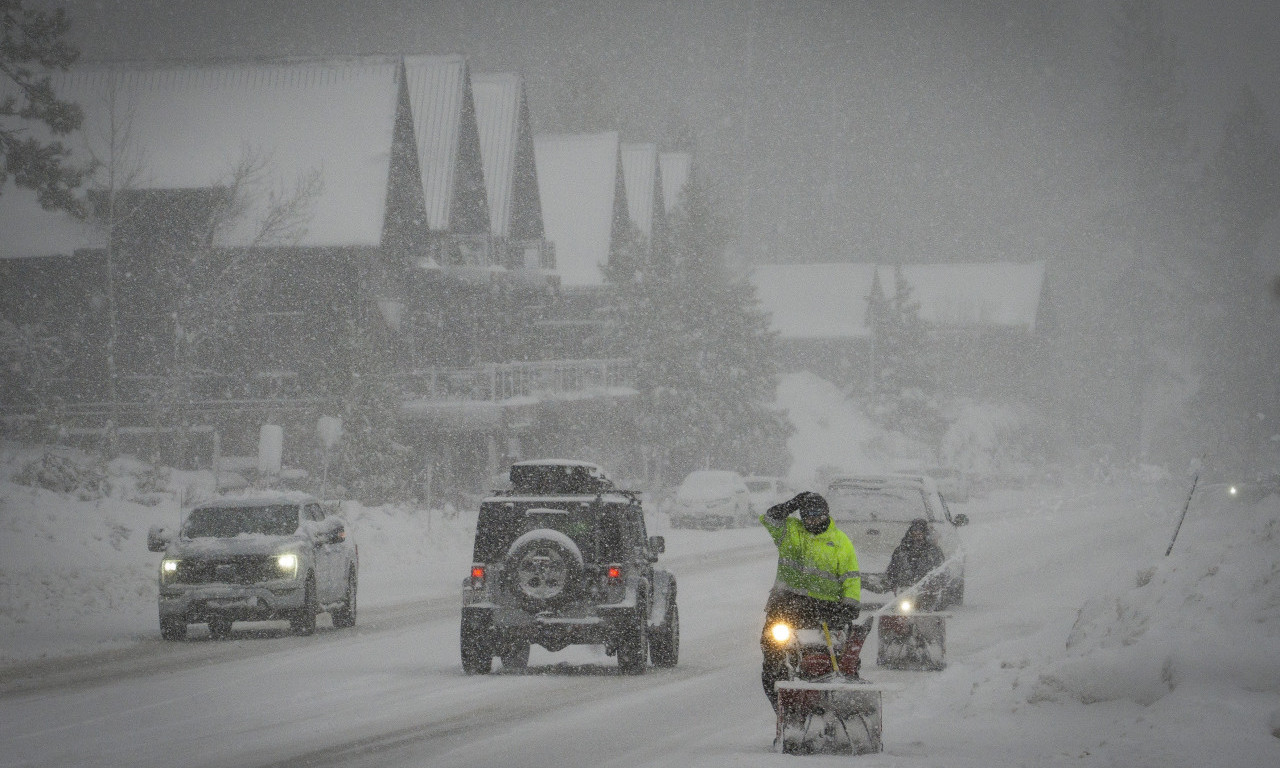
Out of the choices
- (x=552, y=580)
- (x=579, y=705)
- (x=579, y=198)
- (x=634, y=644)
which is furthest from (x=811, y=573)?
(x=579, y=198)

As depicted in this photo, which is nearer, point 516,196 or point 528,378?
point 528,378

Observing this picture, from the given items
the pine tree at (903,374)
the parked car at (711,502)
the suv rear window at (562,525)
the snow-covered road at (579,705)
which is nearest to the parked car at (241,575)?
the snow-covered road at (579,705)

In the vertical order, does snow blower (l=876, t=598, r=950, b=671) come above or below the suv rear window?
below

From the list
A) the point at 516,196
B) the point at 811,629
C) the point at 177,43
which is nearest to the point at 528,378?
the point at 516,196

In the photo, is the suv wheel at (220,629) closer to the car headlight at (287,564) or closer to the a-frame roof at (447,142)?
the car headlight at (287,564)

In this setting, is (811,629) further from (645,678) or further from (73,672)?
(73,672)

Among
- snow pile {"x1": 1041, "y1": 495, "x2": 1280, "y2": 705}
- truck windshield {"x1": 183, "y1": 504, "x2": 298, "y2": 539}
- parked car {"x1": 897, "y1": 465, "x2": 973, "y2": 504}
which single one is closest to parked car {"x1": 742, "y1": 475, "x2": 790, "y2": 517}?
parked car {"x1": 897, "y1": 465, "x2": 973, "y2": 504}

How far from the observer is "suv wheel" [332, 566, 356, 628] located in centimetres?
2189

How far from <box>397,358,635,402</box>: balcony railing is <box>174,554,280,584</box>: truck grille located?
84.4 feet

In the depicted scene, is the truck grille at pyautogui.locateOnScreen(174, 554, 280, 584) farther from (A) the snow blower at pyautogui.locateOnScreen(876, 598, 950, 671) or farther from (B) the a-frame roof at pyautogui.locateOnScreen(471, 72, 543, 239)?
(B) the a-frame roof at pyautogui.locateOnScreen(471, 72, 543, 239)

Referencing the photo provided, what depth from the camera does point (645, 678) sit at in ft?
52.0

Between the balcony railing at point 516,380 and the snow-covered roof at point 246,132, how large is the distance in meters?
4.70

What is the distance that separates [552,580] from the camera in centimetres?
1560

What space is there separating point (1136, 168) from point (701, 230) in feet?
250
